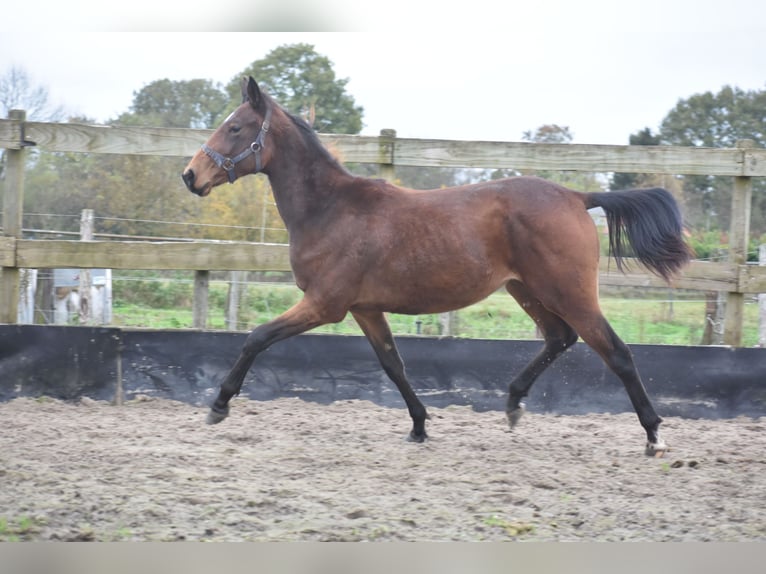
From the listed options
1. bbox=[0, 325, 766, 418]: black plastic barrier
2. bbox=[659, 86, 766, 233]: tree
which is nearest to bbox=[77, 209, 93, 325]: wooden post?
bbox=[0, 325, 766, 418]: black plastic barrier

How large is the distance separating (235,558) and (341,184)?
136 inches

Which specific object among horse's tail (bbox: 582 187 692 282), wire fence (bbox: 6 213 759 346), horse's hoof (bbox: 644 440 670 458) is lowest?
horse's hoof (bbox: 644 440 670 458)

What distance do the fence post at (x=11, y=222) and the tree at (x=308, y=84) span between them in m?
8.96

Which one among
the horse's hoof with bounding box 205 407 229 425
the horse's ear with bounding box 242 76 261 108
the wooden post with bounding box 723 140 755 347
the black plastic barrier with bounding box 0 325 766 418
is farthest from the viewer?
the wooden post with bounding box 723 140 755 347

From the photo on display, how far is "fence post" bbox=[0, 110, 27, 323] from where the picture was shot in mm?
5602

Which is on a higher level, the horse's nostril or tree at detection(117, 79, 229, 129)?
tree at detection(117, 79, 229, 129)

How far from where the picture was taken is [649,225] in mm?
4746

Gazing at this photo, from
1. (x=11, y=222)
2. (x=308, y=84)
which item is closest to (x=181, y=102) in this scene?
(x=308, y=84)

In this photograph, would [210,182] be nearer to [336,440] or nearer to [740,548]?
[336,440]

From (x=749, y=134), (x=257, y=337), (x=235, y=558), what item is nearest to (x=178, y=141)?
(x=257, y=337)

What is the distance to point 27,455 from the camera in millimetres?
3994

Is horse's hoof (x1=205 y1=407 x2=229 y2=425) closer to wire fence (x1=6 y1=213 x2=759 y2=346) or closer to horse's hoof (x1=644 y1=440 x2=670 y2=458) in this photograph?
horse's hoof (x1=644 y1=440 x2=670 y2=458)

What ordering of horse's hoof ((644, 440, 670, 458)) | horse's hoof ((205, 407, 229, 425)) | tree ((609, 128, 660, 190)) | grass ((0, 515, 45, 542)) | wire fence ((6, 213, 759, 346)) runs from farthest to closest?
1. tree ((609, 128, 660, 190))
2. wire fence ((6, 213, 759, 346))
3. horse's hoof ((205, 407, 229, 425))
4. horse's hoof ((644, 440, 670, 458))
5. grass ((0, 515, 45, 542))

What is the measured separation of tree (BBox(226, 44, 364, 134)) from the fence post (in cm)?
896
